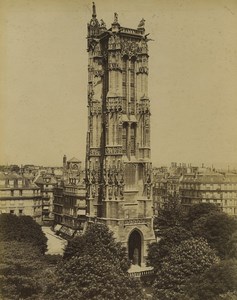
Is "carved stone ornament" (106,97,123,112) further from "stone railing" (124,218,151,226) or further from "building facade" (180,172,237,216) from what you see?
"building facade" (180,172,237,216)

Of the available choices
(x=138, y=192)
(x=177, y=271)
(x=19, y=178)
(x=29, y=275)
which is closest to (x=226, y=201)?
(x=138, y=192)

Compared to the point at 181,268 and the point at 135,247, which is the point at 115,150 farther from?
the point at 181,268

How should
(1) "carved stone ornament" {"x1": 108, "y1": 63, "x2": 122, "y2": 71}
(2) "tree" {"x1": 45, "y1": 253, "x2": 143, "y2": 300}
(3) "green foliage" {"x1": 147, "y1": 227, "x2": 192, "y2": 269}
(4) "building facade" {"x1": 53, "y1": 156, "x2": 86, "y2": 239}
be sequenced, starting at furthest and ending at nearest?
(4) "building facade" {"x1": 53, "y1": 156, "x2": 86, "y2": 239} < (1) "carved stone ornament" {"x1": 108, "y1": 63, "x2": 122, "y2": 71} < (3) "green foliage" {"x1": 147, "y1": 227, "x2": 192, "y2": 269} < (2) "tree" {"x1": 45, "y1": 253, "x2": 143, "y2": 300}

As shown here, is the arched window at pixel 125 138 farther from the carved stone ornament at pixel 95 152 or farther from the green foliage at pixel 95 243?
the green foliage at pixel 95 243

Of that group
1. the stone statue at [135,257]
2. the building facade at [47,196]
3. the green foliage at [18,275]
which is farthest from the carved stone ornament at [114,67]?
the building facade at [47,196]

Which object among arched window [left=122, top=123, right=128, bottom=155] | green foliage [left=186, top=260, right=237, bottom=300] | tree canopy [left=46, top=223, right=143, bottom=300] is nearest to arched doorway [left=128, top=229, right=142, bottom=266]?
arched window [left=122, top=123, right=128, bottom=155]

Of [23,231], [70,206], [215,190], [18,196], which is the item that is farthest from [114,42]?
[215,190]
